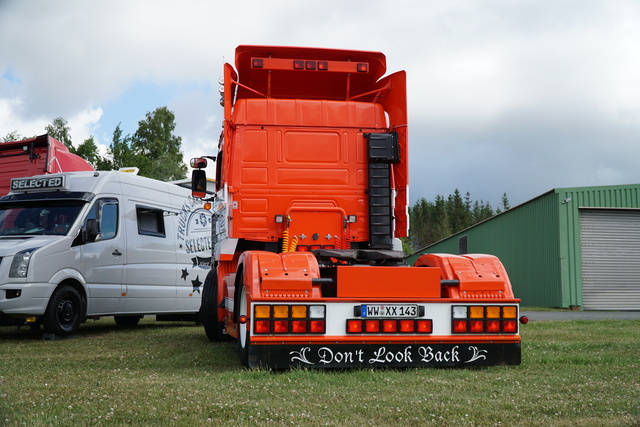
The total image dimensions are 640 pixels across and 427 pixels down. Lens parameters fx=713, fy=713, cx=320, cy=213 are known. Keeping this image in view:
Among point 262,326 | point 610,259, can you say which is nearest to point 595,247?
point 610,259

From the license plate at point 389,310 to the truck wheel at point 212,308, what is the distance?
137 inches

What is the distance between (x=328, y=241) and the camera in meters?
8.23

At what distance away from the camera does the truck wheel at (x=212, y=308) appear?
31.0ft

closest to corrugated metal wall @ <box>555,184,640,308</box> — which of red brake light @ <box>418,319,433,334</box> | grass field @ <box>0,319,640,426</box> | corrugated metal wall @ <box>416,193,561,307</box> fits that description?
corrugated metal wall @ <box>416,193,561,307</box>

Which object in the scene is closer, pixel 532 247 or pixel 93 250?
pixel 93 250

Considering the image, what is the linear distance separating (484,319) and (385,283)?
0.99m

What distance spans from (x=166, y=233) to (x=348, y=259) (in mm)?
7181

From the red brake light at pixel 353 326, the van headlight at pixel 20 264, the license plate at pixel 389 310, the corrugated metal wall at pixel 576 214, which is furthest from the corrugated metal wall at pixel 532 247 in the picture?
the red brake light at pixel 353 326

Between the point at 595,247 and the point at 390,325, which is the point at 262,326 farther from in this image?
the point at 595,247

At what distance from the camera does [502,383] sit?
18.7 ft

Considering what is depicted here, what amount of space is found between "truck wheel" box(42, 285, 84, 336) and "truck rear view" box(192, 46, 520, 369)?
2.52 metres

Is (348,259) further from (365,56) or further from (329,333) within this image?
(365,56)

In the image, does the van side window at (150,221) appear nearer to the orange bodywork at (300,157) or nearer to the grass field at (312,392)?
the orange bodywork at (300,157)

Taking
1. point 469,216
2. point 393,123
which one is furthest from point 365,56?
point 469,216
